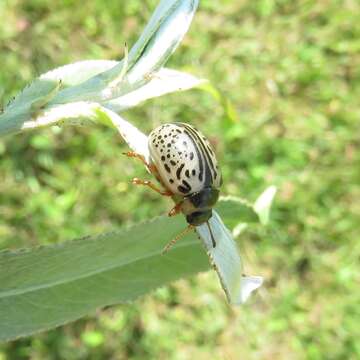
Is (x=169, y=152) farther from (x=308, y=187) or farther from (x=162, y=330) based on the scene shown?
(x=308, y=187)

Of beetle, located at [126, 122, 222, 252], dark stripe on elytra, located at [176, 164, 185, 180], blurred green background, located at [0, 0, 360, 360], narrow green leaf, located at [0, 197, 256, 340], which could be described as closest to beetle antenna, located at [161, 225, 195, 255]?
narrow green leaf, located at [0, 197, 256, 340]

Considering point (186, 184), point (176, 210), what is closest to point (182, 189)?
point (186, 184)

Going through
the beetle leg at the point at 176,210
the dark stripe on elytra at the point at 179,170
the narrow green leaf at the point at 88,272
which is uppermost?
the dark stripe on elytra at the point at 179,170

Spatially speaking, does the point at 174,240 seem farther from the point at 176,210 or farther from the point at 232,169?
the point at 232,169

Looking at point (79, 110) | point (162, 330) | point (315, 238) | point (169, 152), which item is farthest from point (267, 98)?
point (79, 110)

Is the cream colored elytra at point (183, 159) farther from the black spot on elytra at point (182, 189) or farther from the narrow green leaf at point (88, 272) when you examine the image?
the narrow green leaf at point (88, 272)

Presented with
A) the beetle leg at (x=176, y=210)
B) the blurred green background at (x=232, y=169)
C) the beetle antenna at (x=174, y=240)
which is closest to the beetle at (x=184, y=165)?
the beetle leg at (x=176, y=210)
